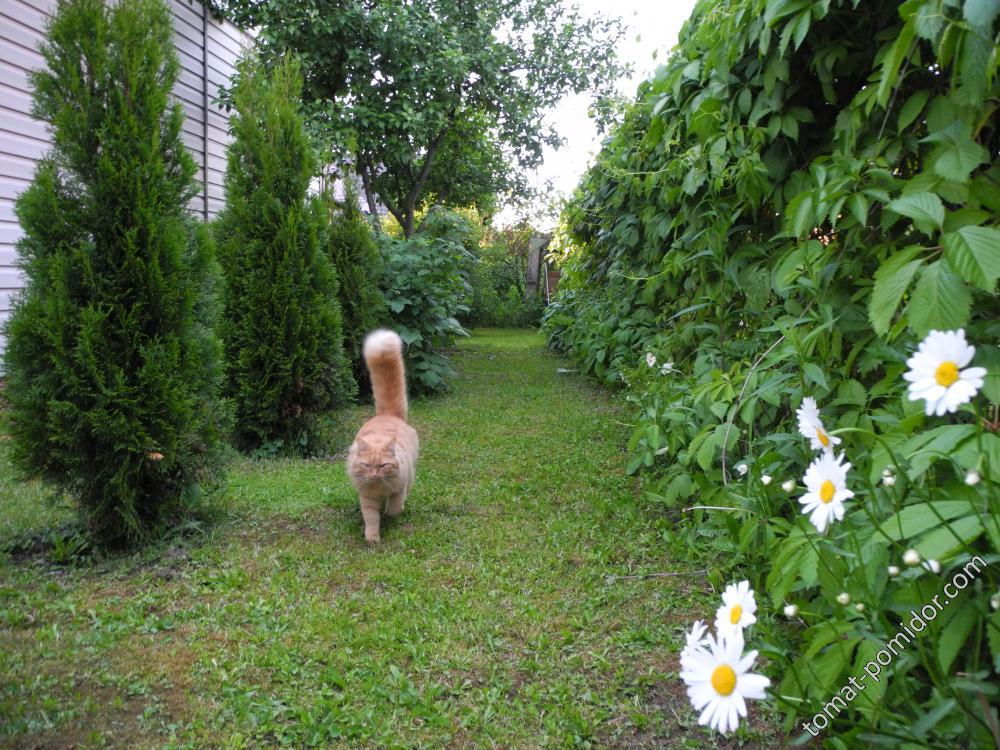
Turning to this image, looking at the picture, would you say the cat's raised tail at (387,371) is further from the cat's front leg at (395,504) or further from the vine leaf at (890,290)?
the vine leaf at (890,290)

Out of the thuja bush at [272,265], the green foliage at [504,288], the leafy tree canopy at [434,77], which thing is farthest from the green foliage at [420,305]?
the green foliage at [504,288]

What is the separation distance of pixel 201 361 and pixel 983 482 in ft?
10.9

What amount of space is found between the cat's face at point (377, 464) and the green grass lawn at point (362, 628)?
15.2 inches

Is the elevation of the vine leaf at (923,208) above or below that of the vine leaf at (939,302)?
above

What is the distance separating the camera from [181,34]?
25.5 ft

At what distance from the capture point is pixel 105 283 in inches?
120

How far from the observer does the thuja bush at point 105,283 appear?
297cm

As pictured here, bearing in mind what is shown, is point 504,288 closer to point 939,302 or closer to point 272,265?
point 272,265

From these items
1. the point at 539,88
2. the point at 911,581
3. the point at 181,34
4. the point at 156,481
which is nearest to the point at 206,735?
the point at 156,481

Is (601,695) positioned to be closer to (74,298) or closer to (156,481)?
(156,481)

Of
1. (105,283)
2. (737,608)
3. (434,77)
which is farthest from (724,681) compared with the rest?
(434,77)

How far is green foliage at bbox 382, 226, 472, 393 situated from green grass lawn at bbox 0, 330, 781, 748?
3.39 m

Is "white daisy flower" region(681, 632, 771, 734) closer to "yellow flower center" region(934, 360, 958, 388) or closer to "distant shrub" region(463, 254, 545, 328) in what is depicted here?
"yellow flower center" region(934, 360, 958, 388)

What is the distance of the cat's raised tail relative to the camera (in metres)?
3.92
